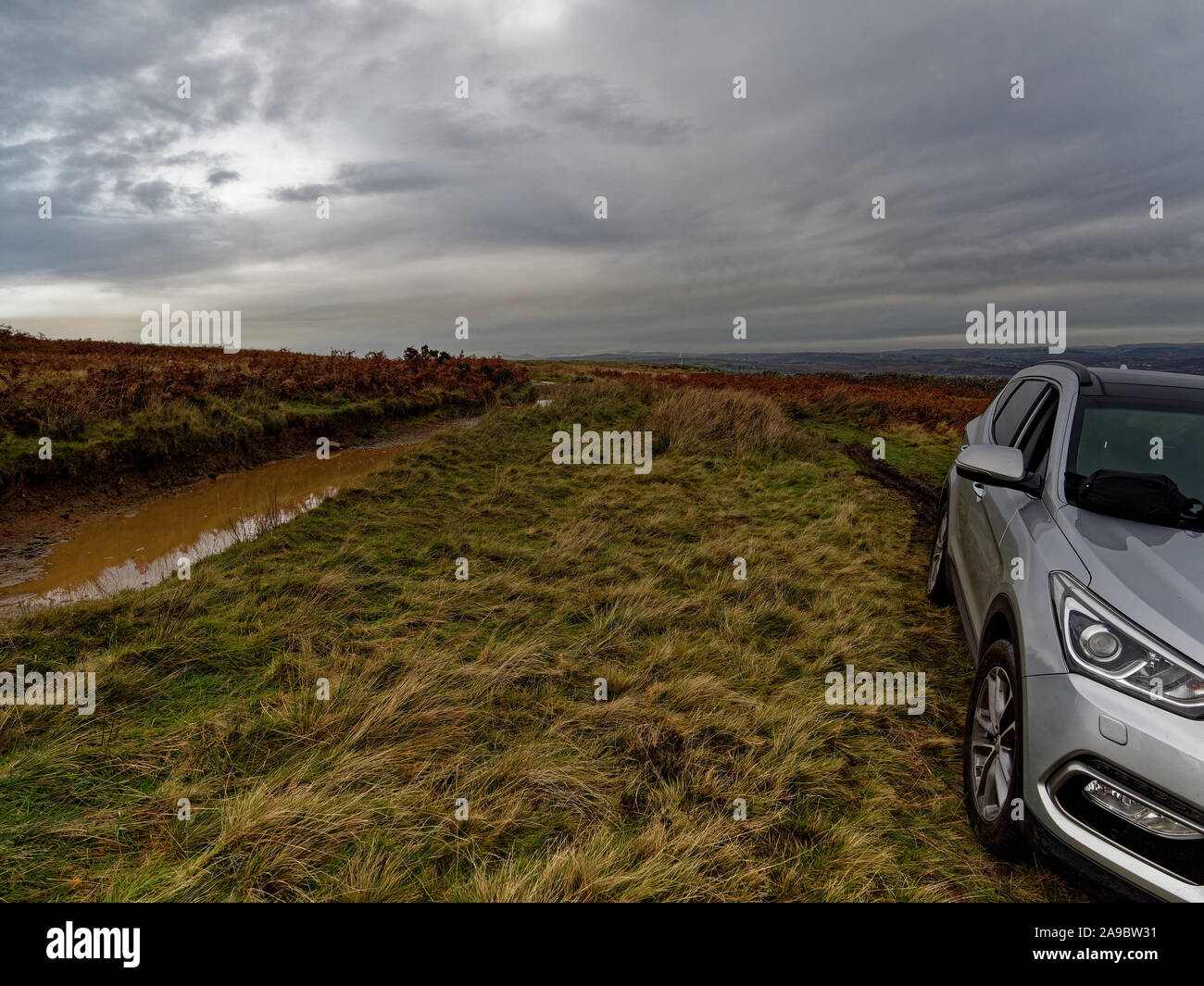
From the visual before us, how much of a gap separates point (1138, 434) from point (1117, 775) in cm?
217

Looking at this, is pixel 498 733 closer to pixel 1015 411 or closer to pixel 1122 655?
pixel 1122 655

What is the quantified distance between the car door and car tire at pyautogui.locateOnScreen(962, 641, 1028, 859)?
38cm

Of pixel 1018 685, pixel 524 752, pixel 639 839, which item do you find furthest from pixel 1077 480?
pixel 524 752

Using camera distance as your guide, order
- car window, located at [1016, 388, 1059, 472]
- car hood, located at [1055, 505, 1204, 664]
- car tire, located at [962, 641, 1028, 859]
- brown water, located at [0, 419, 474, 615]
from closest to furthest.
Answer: car hood, located at [1055, 505, 1204, 664], car tire, located at [962, 641, 1028, 859], car window, located at [1016, 388, 1059, 472], brown water, located at [0, 419, 474, 615]

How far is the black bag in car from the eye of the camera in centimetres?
A: 249

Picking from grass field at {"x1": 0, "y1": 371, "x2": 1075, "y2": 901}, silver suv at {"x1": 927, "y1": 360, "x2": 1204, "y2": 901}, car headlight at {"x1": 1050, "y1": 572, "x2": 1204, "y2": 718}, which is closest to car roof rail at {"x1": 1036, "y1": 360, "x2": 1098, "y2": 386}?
silver suv at {"x1": 927, "y1": 360, "x2": 1204, "y2": 901}

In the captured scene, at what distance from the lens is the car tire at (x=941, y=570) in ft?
16.1

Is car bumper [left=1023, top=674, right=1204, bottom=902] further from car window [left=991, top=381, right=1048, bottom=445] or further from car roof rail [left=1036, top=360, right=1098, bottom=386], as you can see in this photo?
car window [left=991, top=381, right=1048, bottom=445]

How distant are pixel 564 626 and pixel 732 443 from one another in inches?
355

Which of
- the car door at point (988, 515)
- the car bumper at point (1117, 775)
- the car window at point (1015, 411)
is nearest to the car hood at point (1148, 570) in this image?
the car bumper at point (1117, 775)

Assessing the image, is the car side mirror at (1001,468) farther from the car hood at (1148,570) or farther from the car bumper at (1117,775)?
the car bumper at (1117,775)

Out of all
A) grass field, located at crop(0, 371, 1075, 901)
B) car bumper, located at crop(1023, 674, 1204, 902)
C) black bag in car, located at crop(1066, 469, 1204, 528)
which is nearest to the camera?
car bumper, located at crop(1023, 674, 1204, 902)

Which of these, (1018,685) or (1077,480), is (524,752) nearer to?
(1018,685)
